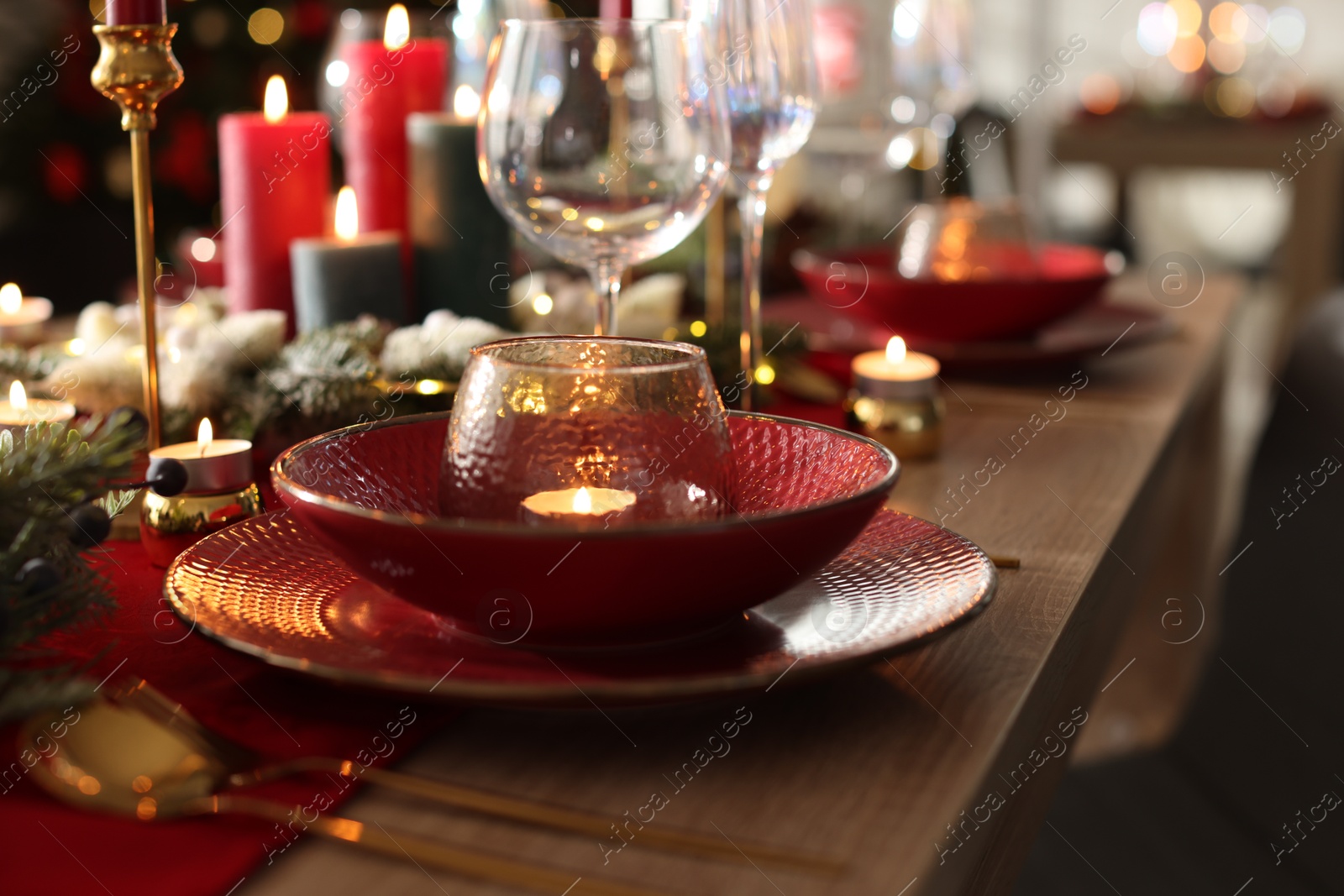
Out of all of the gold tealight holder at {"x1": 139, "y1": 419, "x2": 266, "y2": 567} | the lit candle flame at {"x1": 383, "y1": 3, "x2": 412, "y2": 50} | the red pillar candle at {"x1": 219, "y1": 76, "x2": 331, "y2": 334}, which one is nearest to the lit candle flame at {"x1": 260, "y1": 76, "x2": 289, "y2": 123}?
Answer: the red pillar candle at {"x1": 219, "y1": 76, "x2": 331, "y2": 334}

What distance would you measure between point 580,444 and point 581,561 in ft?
0.19

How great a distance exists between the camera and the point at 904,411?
0.75 m

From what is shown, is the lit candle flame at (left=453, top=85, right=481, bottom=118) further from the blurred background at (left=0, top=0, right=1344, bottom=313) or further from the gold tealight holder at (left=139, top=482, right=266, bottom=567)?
the gold tealight holder at (left=139, top=482, right=266, bottom=567)

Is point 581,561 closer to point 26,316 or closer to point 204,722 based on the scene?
point 204,722

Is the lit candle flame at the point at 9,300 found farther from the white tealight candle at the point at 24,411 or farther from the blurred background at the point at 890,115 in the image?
the white tealight candle at the point at 24,411

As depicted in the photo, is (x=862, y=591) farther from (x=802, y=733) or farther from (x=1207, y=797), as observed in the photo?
(x=1207, y=797)

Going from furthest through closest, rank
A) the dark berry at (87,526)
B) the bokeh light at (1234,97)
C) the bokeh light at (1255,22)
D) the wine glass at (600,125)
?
1. the bokeh light at (1255,22)
2. the bokeh light at (1234,97)
3. the wine glass at (600,125)
4. the dark berry at (87,526)

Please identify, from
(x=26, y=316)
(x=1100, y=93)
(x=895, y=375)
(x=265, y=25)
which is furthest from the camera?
(x=1100, y=93)

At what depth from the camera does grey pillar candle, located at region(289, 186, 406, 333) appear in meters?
0.80

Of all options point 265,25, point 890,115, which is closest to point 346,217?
point 890,115

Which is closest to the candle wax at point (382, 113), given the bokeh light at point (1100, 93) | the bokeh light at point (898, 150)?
the bokeh light at point (898, 150)

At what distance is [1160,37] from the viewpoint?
5.84 metres

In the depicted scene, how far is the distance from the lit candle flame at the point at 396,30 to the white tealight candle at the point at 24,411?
41 centimetres

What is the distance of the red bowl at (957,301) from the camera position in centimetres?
92
